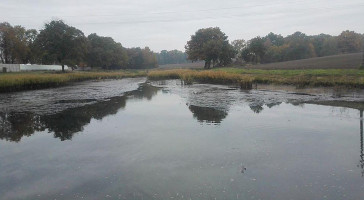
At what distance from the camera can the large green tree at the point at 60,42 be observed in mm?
60531

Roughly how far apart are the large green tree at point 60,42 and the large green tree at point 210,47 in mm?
29962

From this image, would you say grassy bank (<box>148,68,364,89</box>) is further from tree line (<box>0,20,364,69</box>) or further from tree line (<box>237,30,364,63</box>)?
tree line (<box>237,30,364,63</box>)

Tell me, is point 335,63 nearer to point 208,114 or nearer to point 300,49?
point 208,114

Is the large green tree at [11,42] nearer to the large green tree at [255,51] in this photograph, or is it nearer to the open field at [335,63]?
the open field at [335,63]

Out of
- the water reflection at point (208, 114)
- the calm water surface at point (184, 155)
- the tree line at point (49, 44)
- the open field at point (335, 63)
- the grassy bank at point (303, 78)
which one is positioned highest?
the tree line at point (49, 44)

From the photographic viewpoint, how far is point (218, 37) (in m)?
83.8

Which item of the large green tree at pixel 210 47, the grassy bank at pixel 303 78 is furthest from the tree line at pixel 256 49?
the grassy bank at pixel 303 78

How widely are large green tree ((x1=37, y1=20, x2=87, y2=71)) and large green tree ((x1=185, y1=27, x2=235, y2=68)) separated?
30.0m

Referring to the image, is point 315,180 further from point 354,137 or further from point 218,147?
point 354,137

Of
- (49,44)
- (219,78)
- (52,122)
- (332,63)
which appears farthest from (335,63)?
(49,44)

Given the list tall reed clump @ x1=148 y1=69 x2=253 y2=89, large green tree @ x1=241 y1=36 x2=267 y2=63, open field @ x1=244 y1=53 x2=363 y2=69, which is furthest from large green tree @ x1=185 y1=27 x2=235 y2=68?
tall reed clump @ x1=148 y1=69 x2=253 y2=89

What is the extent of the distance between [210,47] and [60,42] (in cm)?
3506

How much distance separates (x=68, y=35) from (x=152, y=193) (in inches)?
2434

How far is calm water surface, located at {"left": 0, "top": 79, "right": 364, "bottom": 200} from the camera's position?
23.3ft
